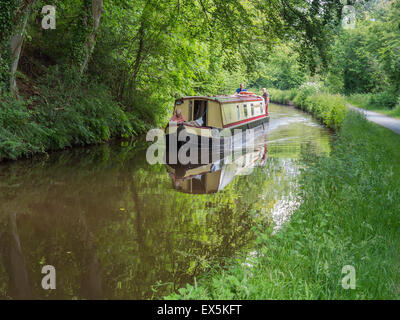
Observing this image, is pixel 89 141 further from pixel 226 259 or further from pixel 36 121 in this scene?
pixel 226 259

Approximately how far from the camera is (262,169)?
31.6 ft

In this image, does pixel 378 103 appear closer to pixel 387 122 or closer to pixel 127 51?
pixel 387 122

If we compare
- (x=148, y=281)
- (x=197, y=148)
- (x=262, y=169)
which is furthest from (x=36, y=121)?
(x=148, y=281)

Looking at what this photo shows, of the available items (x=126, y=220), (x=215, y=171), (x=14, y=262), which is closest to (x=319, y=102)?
(x=215, y=171)

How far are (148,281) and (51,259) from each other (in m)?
1.25

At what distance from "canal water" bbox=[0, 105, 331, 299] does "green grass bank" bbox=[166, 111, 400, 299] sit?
1.66ft

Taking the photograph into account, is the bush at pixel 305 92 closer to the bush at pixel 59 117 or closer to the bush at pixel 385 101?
the bush at pixel 385 101

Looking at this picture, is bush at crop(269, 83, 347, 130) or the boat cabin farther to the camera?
bush at crop(269, 83, 347, 130)

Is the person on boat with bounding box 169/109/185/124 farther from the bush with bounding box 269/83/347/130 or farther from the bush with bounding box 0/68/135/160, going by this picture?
the bush with bounding box 269/83/347/130

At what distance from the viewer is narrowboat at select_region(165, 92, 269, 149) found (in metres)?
12.2

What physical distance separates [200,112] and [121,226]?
28.6 ft

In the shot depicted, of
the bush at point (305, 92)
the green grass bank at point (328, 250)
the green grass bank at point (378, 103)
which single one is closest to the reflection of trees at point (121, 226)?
the green grass bank at point (328, 250)

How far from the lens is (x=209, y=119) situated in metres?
13.8

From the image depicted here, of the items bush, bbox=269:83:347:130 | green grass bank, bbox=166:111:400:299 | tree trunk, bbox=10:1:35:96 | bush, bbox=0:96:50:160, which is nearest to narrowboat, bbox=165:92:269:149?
bush, bbox=0:96:50:160
